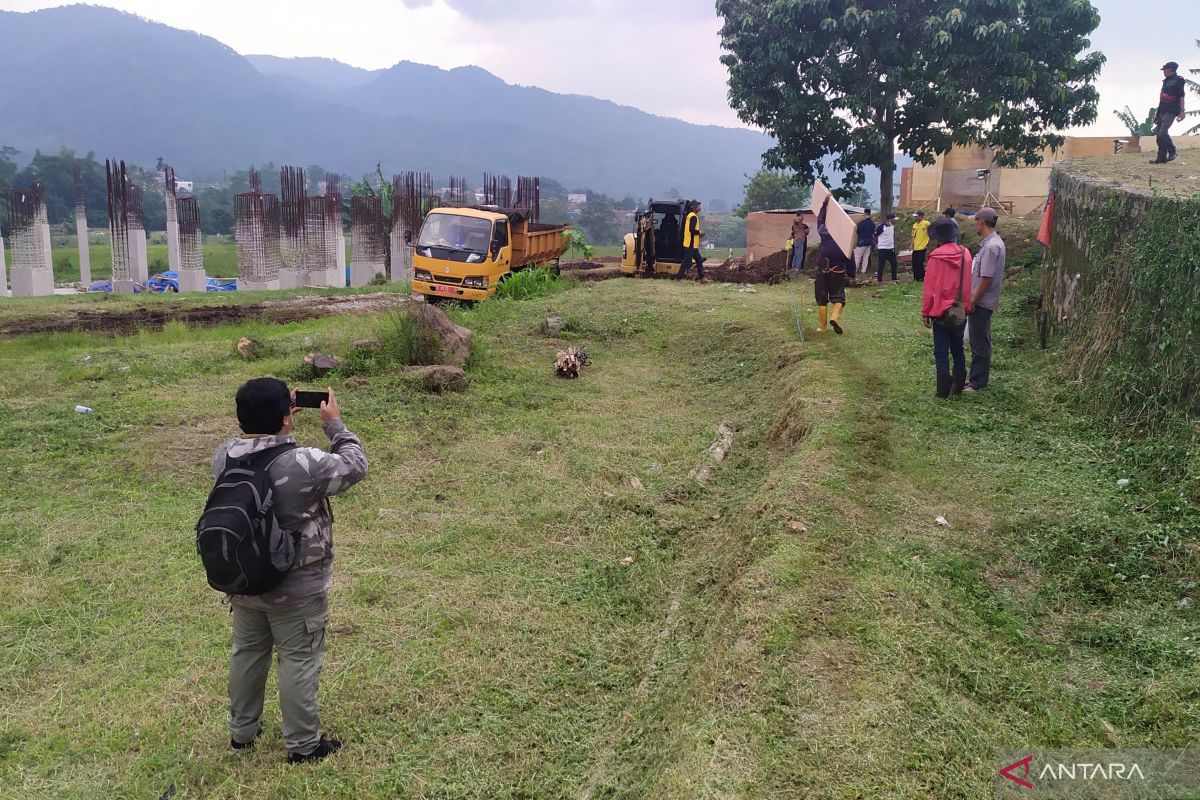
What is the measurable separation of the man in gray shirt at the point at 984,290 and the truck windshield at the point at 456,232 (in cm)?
1182

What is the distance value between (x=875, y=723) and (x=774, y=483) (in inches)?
112

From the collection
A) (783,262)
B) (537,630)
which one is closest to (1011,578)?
(537,630)

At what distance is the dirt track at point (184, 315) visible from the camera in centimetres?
1514

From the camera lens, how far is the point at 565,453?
7965 mm

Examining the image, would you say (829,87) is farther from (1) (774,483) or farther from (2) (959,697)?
(2) (959,697)

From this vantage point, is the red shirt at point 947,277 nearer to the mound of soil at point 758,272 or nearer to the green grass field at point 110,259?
the mound of soil at point 758,272

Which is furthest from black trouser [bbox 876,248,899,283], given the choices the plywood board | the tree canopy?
the tree canopy

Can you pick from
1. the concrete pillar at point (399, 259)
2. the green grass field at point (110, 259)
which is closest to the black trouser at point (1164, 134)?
the green grass field at point (110, 259)

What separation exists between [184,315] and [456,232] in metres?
5.80

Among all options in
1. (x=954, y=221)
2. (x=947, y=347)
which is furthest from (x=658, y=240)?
(x=947, y=347)

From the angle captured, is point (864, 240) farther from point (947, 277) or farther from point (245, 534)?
point (245, 534)

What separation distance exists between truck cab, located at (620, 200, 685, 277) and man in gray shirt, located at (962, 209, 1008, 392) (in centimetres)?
1359

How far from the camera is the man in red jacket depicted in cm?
718

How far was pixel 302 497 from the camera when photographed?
3516 mm
